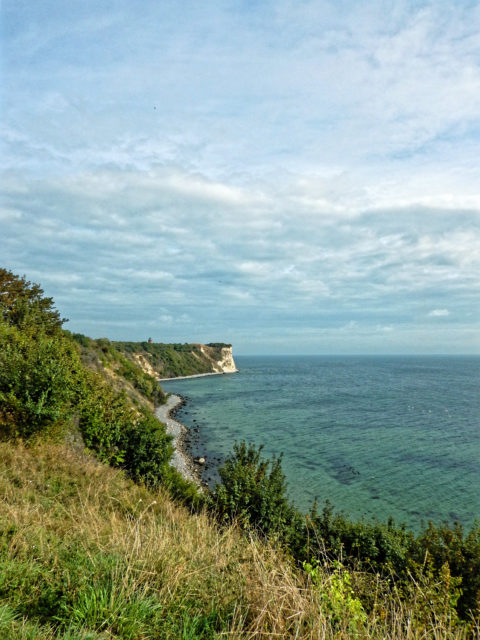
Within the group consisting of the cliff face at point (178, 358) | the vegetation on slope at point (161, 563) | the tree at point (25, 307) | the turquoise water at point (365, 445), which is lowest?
the turquoise water at point (365, 445)

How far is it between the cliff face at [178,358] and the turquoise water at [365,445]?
51.1m

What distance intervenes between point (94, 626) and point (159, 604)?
2.48 ft

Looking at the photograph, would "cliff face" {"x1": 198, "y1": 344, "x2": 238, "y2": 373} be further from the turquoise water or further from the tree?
the tree

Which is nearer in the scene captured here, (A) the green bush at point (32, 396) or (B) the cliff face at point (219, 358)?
(A) the green bush at point (32, 396)

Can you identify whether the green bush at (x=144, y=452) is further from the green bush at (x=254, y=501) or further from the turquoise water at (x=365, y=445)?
the turquoise water at (x=365, y=445)

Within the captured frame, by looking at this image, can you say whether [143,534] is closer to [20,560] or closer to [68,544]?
[68,544]

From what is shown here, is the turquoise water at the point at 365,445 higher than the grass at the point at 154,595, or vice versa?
the grass at the point at 154,595

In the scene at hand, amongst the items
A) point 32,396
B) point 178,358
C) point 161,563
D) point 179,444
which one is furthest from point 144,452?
point 178,358

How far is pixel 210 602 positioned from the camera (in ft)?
14.3

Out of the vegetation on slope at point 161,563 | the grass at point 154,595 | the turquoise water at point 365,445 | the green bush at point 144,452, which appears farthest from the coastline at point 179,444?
the grass at point 154,595

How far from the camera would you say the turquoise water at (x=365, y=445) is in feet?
96.7

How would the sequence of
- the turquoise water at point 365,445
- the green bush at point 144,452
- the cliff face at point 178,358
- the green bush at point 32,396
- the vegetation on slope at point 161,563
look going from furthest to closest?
the cliff face at point 178,358 < the turquoise water at point 365,445 < the green bush at point 144,452 < the green bush at point 32,396 < the vegetation on slope at point 161,563

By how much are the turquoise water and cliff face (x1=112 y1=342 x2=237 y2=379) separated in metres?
51.1

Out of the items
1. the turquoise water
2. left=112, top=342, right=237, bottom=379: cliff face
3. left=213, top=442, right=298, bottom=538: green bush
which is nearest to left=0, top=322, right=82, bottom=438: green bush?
left=213, top=442, right=298, bottom=538: green bush
